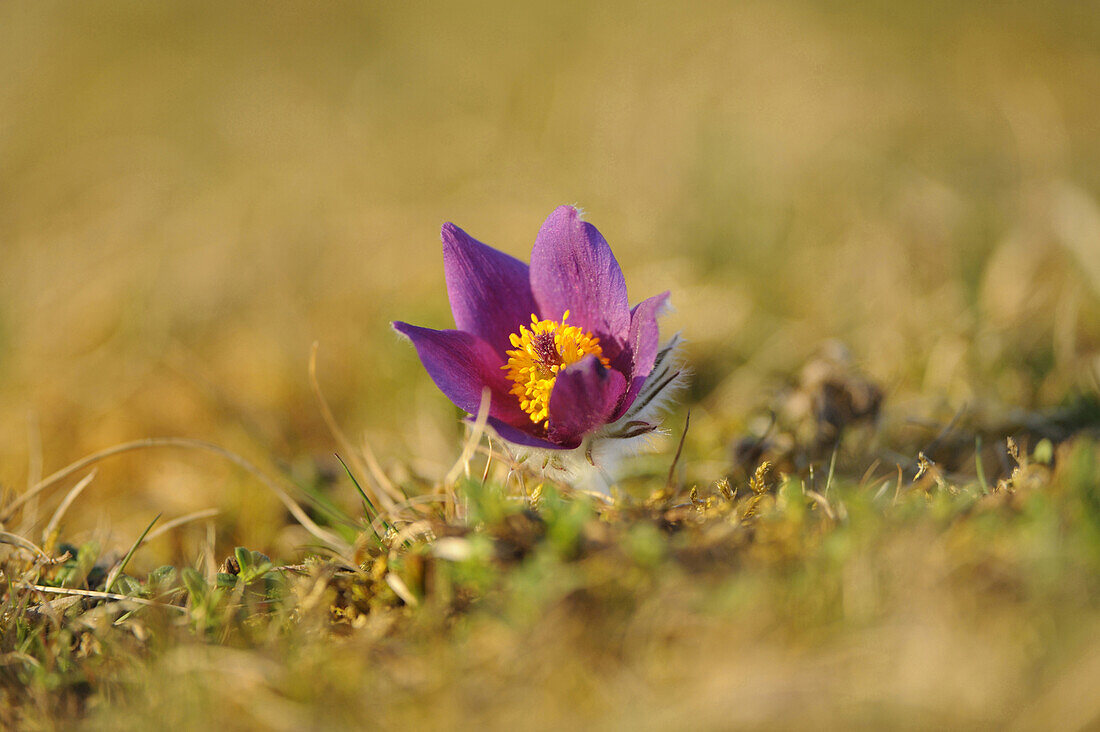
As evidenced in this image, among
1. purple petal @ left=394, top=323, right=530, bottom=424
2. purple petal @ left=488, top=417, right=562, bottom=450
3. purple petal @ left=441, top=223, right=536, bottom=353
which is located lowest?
purple petal @ left=488, top=417, right=562, bottom=450

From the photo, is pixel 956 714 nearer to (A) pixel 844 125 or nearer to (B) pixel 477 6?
(A) pixel 844 125

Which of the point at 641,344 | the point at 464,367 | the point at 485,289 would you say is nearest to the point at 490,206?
the point at 485,289

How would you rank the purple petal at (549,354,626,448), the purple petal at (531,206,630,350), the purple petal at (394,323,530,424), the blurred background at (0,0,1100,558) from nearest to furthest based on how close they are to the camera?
the purple petal at (549,354,626,448) < the purple petal at (394,323,530,424) < the purple petal at (531,206,630,350) < the blurred background at (0,0,1100,558)

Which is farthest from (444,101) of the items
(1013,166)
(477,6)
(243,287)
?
(1013,166)

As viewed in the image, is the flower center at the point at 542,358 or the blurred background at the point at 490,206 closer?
the flower center at the point at 542,358

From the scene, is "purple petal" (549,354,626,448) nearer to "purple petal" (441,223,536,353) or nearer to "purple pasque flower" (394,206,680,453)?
"purple pasque flower" (394,206,680,453)

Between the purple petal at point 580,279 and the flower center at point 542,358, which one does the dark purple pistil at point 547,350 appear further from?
the purple petal at point 580,279

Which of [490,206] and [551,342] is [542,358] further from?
[490,206]

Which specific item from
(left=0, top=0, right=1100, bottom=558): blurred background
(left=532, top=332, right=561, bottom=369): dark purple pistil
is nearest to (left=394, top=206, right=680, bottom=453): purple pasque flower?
(left=532, top=332, right=561, bottom=369): dark purple pistil

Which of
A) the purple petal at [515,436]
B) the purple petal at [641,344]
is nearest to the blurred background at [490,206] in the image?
the purple petal at [641,344]
